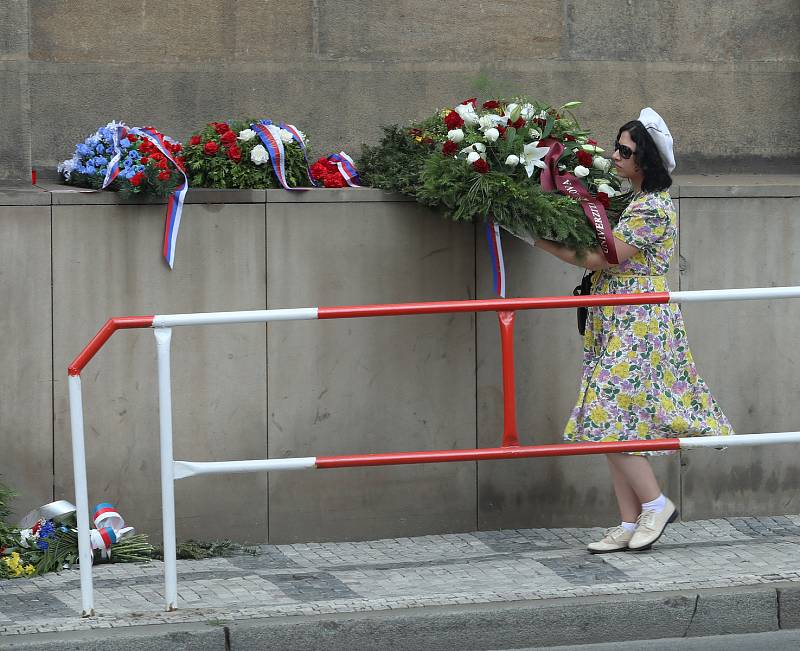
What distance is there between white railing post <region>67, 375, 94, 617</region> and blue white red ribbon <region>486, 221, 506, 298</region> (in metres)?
2.12

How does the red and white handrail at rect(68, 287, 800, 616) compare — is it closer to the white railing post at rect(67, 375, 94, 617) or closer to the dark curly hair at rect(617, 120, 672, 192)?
the white railing post at rect(67, 375, 94, 617)

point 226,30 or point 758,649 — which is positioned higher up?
point 226,30

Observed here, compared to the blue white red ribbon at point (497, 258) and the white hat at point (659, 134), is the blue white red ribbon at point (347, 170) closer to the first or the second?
the blue white red ribbon at point (497, 258)

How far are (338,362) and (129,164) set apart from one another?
4.27 ft

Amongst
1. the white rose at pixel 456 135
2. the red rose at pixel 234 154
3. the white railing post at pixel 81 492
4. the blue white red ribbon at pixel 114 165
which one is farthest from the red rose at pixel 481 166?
the white railing post at pixel 81 492

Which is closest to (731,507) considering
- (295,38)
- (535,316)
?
(535,316)

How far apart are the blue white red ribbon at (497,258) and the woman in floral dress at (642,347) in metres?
0.34

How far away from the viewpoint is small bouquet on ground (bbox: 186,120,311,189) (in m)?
6.11

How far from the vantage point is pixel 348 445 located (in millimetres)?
6289

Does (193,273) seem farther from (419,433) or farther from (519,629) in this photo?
(519,629)

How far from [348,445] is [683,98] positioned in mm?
3118

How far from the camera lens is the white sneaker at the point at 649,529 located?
588 centimetres

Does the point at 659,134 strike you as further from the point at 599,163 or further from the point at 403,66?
the point at 403,66

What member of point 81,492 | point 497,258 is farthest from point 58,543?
point 497,258
